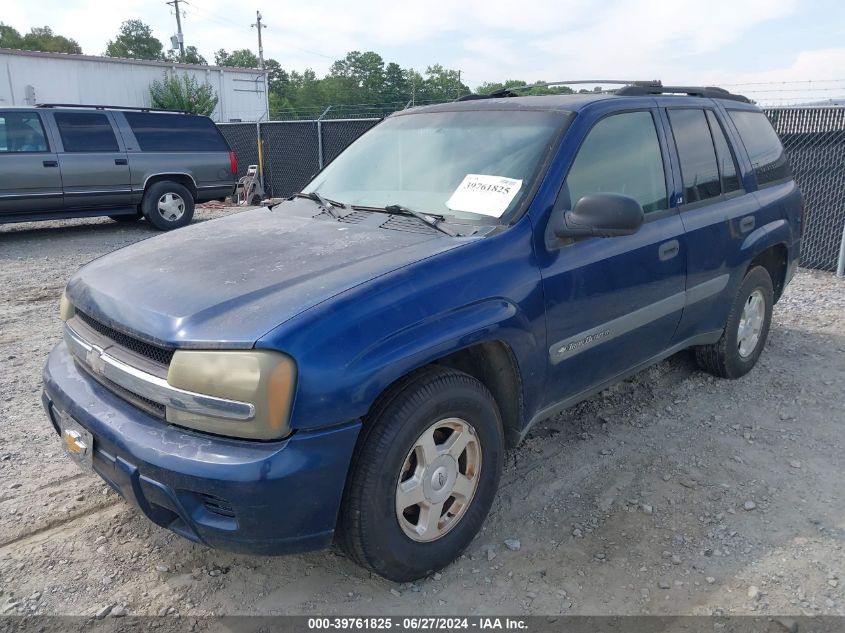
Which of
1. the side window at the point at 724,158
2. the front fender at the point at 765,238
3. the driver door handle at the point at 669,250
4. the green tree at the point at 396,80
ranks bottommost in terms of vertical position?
the front fender at the point at 765,238

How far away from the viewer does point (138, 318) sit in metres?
2.44

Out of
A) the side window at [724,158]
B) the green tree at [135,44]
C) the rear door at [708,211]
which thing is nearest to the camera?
the rear door at [708,211]

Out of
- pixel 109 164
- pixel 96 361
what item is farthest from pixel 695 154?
→ pixel 109 164

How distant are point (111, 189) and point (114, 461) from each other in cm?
922

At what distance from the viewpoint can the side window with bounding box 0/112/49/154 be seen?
31.5ft

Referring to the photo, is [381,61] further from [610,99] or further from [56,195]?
[610,99]

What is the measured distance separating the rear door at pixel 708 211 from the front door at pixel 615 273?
0.13m

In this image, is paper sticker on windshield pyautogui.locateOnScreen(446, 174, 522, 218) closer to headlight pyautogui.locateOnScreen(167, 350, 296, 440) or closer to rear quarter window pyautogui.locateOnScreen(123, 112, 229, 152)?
headlight pyautogui.locateOnScreen(167, 350, 296, 440)

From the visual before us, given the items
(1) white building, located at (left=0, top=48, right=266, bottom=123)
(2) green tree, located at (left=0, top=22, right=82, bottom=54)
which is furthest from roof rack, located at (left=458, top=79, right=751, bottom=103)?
(2) green tree, located at (left=0, top=22, right=82, bottom=54)

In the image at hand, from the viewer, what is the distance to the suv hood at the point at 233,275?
2.30 meters

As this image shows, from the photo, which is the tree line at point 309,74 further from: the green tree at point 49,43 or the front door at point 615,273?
the front door at point 615,273

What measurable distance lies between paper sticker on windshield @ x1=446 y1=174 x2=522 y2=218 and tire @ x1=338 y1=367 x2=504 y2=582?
Result: 0.82 m

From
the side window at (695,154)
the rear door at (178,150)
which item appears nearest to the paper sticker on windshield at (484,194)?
the side window at (695,154)

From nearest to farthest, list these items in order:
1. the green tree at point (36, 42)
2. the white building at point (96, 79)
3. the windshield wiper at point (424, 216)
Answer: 1. the windshield wiper at point (424, 216)
2. the white building at point (96, 79)
3. the green tree at point (36, 42)
